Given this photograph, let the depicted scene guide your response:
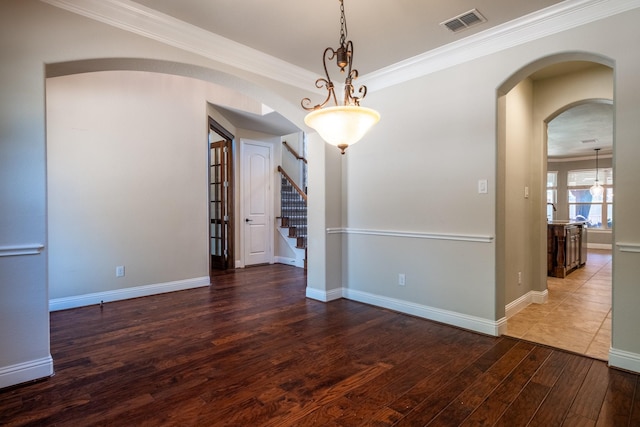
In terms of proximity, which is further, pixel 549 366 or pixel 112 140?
pixel 112 140

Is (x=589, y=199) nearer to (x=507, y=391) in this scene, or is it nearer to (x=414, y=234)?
(x=414, y=234)

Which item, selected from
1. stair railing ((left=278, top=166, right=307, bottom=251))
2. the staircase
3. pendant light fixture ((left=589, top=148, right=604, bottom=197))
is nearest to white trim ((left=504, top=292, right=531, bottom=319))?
the staircase

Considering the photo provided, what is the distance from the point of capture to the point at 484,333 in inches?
119

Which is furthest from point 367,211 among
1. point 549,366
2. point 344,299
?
point 549,366

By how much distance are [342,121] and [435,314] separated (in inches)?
91.6

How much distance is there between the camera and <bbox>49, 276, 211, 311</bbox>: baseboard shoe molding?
3.74 metres

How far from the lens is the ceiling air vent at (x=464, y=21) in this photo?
2605 millimetres

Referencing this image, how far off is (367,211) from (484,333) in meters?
1.75

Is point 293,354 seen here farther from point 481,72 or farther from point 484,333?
point 481,72

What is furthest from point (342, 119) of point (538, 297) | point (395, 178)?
point (538, 297)

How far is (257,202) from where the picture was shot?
267 inches

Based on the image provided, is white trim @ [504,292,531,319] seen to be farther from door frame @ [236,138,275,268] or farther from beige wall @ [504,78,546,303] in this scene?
door frame @ [236,138,275,268]

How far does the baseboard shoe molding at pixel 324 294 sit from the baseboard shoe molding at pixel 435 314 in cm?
10

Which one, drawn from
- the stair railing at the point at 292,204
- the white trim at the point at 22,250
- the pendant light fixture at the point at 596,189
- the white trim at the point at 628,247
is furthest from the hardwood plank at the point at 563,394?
the pendant light fixture at the point at 596,189
